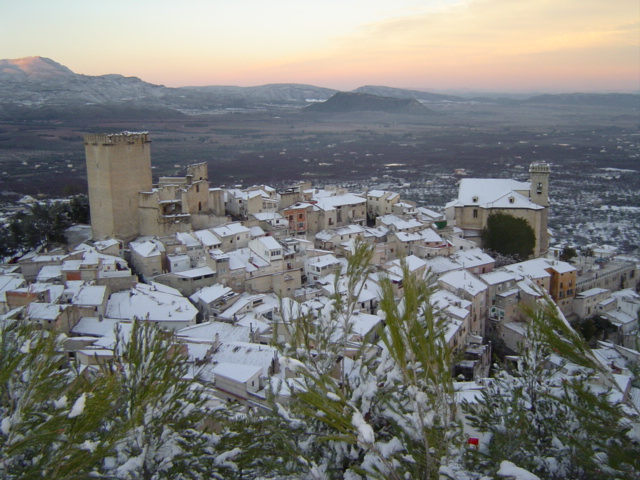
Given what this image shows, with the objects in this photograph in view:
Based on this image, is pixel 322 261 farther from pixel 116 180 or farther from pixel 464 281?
pixel 116 180

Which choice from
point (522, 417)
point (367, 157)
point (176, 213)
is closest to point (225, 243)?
point (176, 213)

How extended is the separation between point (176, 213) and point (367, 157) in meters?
65.3

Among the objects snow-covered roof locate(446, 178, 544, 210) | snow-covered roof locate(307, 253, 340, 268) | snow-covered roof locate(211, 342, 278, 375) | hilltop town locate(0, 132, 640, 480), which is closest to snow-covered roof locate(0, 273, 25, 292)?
hilltop town locate(0, 132, 640, 480)

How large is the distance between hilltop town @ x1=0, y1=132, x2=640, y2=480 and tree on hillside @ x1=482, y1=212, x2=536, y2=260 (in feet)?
1.85

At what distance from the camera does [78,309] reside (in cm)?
1938

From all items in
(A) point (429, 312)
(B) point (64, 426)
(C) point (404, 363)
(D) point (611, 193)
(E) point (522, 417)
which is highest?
(A) point (429, 312)

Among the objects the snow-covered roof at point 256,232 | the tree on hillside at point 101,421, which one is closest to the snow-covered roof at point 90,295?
the snow-covered roof at point 256,232

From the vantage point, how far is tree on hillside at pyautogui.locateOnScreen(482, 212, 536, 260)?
29766mm

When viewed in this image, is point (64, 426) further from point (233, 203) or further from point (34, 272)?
point (233, 203)

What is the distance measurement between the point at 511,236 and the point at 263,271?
12787 millimetres

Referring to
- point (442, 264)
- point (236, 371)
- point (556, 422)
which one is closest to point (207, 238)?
point (442, 264)

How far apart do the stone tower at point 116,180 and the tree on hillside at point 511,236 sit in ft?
52.9

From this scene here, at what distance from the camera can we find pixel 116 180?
1075 inches

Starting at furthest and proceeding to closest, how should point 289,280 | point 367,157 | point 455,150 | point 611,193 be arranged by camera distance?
point 455,150
point 367,157
point 611,193
point 289,280
